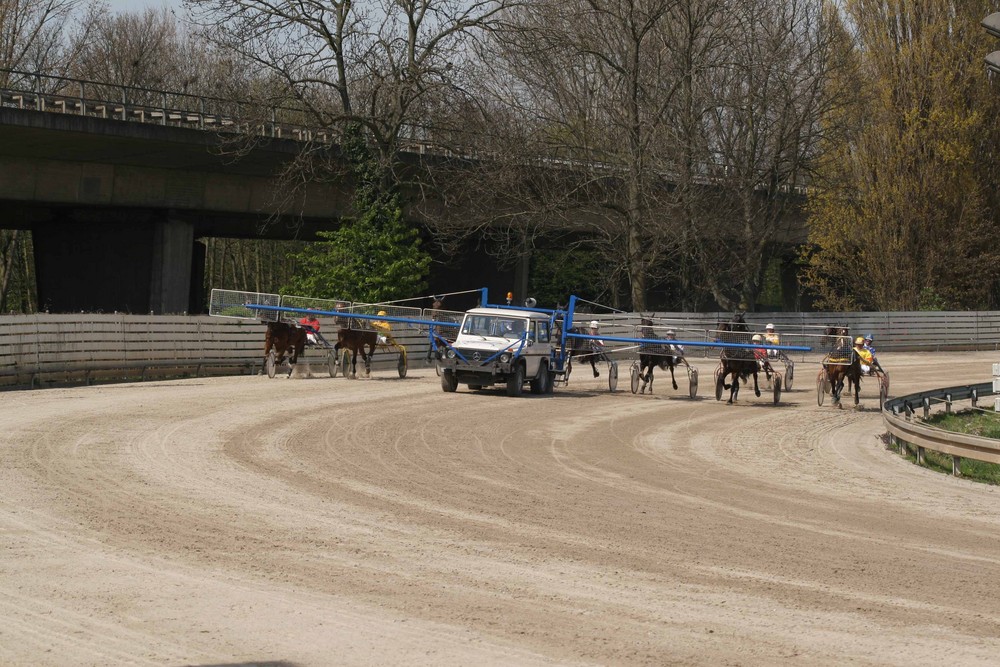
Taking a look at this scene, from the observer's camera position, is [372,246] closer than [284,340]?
No

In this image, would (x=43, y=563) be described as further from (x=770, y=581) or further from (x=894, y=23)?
(x=894, y=23)

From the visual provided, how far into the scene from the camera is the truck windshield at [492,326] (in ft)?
87.9

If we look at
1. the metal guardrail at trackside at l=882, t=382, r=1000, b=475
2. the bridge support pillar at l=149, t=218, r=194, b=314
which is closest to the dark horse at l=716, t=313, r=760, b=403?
the metal guardrail at trackside at l=882, t=382, r=1000, b=475

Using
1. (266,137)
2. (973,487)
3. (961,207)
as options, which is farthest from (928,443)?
(961,207)

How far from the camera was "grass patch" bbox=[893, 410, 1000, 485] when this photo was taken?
18594 millimetres

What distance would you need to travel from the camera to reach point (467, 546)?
10.4 meters

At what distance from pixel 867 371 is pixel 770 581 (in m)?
18.5

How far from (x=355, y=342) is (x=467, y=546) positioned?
1943 cm

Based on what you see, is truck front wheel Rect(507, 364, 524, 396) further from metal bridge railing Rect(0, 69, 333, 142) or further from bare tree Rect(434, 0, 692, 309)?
metal bridge railing Rect(0, 69, 333, 142)

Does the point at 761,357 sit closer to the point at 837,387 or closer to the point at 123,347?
the point at 837,387

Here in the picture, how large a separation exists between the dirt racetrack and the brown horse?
9.28 m

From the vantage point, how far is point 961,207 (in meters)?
54.0

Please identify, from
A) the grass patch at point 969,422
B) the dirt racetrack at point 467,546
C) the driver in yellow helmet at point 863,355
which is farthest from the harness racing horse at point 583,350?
the dirt racetrack at point 467,546

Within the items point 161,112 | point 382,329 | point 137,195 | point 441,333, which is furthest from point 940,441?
point 137,195
